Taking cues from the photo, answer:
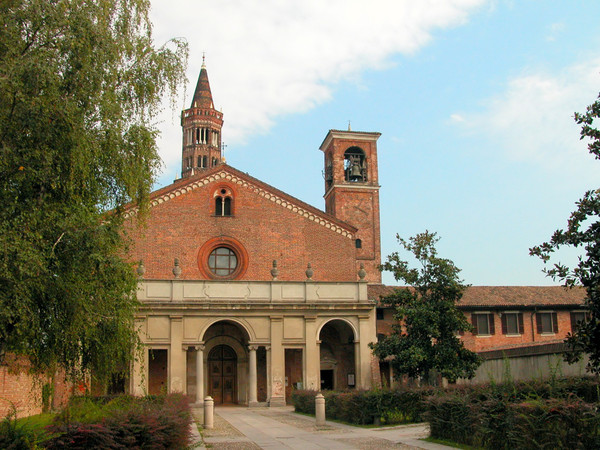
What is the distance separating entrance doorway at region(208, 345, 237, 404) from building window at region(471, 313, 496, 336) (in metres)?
13.2

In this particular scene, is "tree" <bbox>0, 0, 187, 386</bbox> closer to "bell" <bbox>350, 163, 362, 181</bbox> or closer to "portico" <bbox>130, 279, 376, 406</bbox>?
"portico" <bbox>130, 279, 376, 406</bbox>

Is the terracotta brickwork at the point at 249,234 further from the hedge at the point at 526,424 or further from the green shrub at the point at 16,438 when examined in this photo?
the green shrub at the point at 16,438

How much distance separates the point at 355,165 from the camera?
42.1m

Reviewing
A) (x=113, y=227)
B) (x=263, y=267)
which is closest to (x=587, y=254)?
(x=113, y=227)

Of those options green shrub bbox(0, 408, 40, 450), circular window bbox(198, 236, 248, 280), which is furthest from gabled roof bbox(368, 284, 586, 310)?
green shrub bbox(0, 408, 40, 450)

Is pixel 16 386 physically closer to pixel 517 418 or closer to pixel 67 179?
pixel 67 179

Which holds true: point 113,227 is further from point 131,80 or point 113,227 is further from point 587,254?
point 587,254

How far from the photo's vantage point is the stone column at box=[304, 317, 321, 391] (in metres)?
31.1

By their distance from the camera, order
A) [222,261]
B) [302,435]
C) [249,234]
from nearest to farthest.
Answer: [302,435]
[222,261]
[249,234]

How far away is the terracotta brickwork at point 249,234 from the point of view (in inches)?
1356

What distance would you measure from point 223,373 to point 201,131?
185 feet

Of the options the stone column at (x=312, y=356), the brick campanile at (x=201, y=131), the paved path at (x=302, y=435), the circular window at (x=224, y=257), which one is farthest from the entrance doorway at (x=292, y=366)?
the brick campanile at (x=201, y=131)

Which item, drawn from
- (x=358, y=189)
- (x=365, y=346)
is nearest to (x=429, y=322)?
(x=365, y=346)

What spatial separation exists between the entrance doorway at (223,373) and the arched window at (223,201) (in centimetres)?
726
